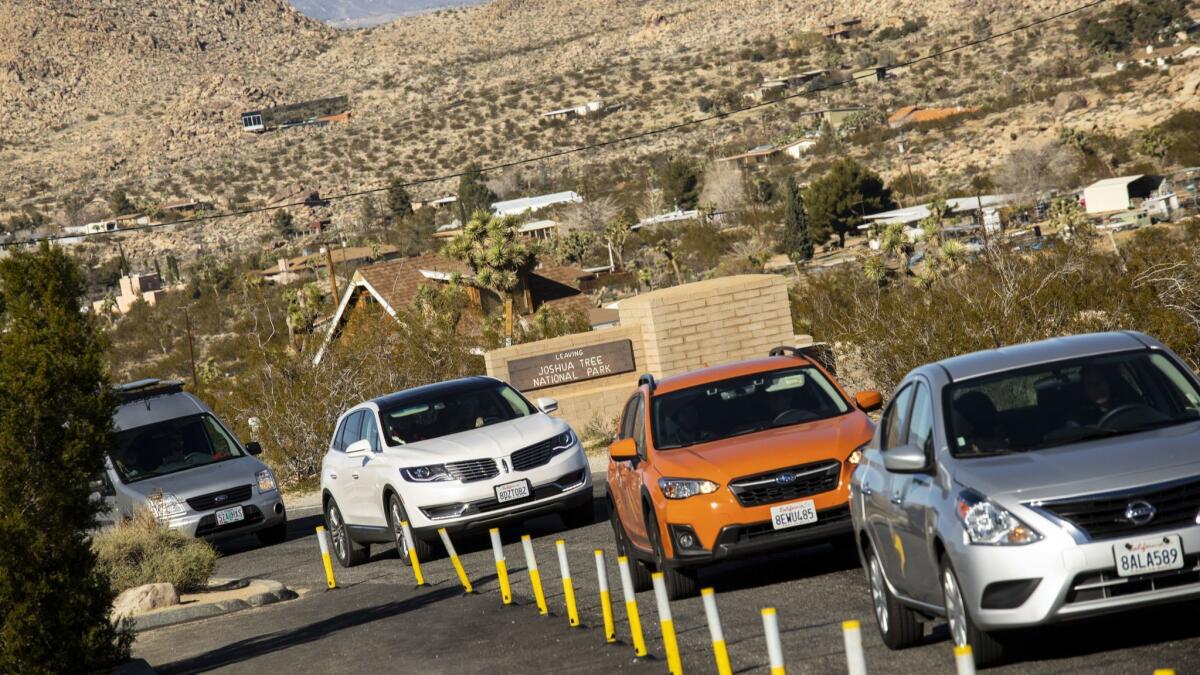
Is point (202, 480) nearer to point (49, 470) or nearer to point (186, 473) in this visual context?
point (186, 473)

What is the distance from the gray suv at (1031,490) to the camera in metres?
7.33

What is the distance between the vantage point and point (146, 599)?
15.4 m

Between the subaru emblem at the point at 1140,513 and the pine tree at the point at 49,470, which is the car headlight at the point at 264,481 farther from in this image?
the subaru emblem at the point at 1140,513

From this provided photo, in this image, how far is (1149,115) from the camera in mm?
95750

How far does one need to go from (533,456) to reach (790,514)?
5.39 m

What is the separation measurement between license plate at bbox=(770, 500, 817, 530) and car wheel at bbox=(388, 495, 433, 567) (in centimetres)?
576

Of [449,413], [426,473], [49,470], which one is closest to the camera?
[49,470]

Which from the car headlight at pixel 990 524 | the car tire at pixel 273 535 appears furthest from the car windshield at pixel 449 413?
the car headlight at pixel 990 524

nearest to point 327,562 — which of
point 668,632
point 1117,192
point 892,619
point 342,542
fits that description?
point 342,542

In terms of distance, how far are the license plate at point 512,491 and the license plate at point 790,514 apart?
5.12 metres

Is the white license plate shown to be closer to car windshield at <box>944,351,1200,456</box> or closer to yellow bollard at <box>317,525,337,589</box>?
yellow bollard at <box>317,525,337,589</box>

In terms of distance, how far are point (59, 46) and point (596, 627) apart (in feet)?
521

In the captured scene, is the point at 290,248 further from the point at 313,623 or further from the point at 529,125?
the point at 313,623

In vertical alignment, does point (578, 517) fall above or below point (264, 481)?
below
